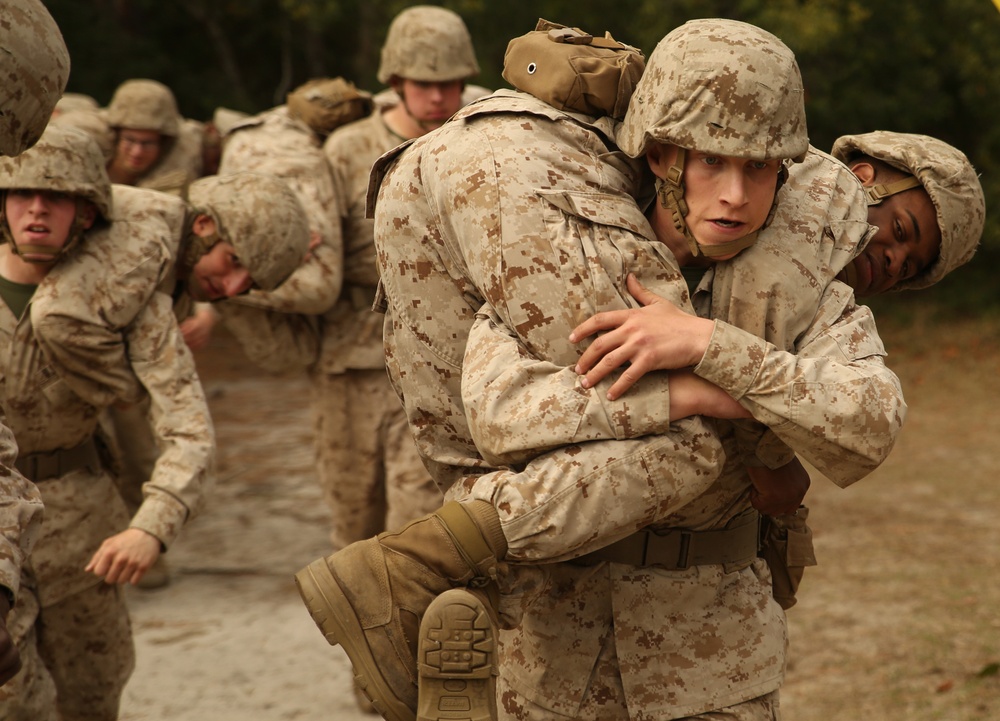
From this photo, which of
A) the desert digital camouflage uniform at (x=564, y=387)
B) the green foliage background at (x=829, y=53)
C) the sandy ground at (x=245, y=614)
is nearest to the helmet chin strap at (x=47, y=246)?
the sandy ground at (x=245, y=614)

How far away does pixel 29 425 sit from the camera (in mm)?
4105

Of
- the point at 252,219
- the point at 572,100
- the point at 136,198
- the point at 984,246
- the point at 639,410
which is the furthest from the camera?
the point at 984,246

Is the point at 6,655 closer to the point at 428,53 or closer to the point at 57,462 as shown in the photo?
the point at 57,462

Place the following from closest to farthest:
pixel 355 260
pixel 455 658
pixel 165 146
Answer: pixel 455 658 < pixel 355 260 < pixel 165 146

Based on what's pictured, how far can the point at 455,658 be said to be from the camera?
2572 millimetres

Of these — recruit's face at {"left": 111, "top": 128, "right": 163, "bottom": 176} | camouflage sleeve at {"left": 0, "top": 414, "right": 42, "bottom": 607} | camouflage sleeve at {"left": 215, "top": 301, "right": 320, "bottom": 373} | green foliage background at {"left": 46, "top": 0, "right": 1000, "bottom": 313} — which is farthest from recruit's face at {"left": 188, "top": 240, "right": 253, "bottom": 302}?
green foliage background at {"left": 46, "top": 0, "right": 1000, "bottom": 313}

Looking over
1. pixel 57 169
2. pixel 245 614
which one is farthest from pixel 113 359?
pixel 245 614

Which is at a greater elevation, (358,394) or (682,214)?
(682,214)

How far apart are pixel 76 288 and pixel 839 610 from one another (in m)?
3.87

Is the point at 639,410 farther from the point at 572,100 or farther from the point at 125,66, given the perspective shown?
the point at 125,66

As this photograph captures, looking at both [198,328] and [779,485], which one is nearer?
[779,485]

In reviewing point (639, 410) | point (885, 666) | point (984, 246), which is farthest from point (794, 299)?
point (984, 246)

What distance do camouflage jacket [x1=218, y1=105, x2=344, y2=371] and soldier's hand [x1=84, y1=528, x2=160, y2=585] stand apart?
1.73 meters

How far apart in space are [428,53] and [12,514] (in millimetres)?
3648
